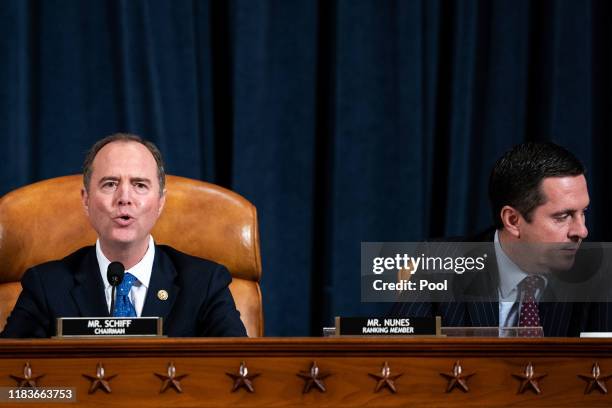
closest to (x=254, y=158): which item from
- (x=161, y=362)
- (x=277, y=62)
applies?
(x=277, y=62)

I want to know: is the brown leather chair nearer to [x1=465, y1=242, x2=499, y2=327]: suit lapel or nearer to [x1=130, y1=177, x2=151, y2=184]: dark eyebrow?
[x1=130, y1=177, x2=151, y2=184]: dark eyebrow

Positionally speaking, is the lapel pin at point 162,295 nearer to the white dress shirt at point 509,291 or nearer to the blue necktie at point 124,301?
the blue necktie at point 124,301

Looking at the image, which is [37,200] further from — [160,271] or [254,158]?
[254,158]

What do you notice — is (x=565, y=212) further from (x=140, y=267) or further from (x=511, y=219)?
(x=140, y=267)

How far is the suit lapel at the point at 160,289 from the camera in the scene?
2494 mm

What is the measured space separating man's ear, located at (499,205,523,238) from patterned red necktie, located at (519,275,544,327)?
0.20 meters

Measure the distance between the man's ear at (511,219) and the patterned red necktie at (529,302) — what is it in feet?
0.65

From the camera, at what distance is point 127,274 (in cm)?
253

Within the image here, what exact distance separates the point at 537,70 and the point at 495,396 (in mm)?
2343

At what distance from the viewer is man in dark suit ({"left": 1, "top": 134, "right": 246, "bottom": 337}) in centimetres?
245

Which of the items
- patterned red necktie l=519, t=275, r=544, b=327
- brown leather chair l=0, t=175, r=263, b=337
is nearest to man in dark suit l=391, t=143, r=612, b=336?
patterned red necktie l=519, t=275, r=544, b=327

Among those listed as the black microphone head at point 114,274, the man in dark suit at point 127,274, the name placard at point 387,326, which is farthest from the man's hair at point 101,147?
the name placard at point 387,326

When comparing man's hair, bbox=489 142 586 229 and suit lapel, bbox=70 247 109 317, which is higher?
man's hair, bbox=489 142 586 229

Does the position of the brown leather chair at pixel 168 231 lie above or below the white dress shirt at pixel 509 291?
→ above
